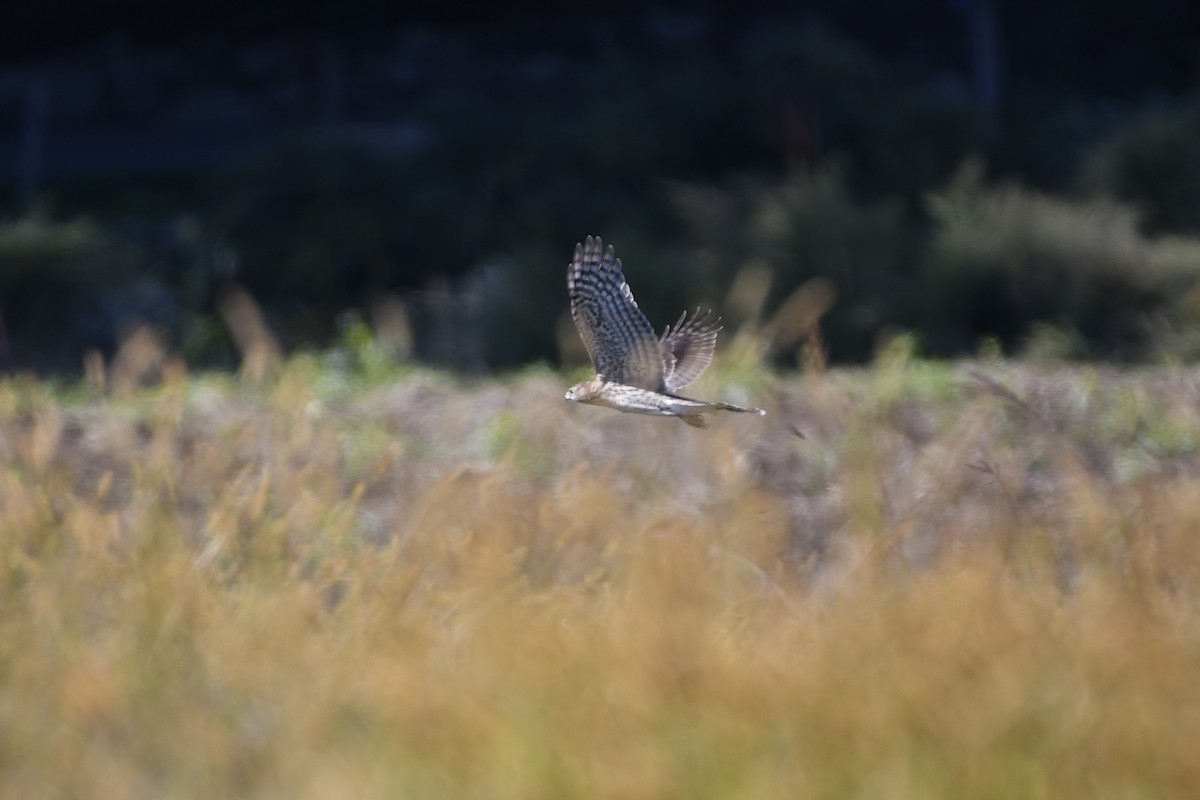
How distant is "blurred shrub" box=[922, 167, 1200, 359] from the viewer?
10711mm

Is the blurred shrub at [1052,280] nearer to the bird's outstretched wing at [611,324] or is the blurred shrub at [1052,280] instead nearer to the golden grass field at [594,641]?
the golden grass field at [594,641]

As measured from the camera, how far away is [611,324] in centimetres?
504

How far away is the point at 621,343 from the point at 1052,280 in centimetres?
676

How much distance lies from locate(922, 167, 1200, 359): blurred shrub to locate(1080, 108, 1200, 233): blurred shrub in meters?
0.83

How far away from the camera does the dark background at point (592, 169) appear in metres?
11.3

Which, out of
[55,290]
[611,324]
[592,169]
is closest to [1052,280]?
[592,169]

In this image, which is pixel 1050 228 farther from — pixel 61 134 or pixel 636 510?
pixel 61 134

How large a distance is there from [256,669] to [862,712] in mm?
1538

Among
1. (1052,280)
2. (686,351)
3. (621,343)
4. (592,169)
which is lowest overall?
(592,169)

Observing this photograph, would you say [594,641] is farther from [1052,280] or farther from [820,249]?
[820,249]

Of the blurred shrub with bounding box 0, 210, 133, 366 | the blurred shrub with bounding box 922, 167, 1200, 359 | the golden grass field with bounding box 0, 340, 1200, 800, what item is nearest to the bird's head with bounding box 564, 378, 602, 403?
the golden grass field with bounding box 0, 340, 1200, 800

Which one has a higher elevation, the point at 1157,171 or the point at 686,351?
the point at 686,351

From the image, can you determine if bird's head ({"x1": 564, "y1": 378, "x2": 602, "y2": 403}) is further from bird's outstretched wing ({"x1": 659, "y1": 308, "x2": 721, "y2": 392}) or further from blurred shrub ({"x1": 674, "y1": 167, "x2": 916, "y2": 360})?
blurred shrub ({"x1": 674, "y1": 167, "x2": 916, "y2": 360})

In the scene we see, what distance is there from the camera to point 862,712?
384 cm
